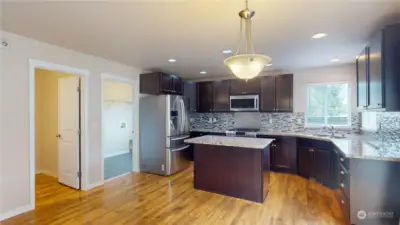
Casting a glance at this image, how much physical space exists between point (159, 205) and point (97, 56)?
9.13ft

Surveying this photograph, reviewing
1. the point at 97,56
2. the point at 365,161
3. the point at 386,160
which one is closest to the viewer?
the point at 386,160

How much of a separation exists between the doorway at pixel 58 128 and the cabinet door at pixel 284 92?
4187mm

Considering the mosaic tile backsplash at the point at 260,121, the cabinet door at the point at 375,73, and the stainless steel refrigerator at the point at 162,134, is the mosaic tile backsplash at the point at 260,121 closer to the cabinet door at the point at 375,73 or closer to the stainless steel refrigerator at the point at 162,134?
the stainless steel refrigerator at the point at 162,134

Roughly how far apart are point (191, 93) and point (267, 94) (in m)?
2.05

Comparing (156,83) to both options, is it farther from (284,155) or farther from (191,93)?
(284,155)

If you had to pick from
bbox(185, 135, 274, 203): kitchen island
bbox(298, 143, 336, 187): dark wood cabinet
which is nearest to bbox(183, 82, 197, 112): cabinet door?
bbox(185, 135, 274, 203): kitchen island

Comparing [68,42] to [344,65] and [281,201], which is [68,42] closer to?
[281,201]

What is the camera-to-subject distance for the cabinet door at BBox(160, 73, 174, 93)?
4.78 m

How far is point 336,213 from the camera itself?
2812mm

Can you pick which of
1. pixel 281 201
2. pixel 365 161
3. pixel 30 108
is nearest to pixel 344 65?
pixel 365 161

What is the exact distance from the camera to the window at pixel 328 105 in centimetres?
461

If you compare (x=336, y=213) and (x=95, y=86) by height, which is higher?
(x=95, y=86)

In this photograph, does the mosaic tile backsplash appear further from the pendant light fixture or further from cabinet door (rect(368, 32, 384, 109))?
the pendant light fixture

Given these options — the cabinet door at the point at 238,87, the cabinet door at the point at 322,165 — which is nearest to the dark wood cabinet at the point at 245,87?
the cabinet door at the point at 238,87
